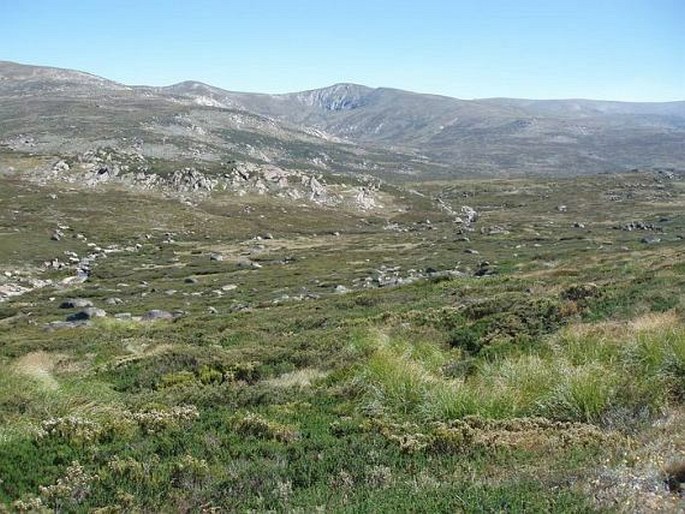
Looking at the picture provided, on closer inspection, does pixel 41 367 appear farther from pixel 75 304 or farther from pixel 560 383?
pixel 75 304

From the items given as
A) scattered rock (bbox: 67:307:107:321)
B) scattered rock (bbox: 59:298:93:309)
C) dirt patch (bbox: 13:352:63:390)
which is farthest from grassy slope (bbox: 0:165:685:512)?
scattered rock (bbox: 59:298:93:309)

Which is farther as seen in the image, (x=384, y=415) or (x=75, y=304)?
(x=75, y=304)

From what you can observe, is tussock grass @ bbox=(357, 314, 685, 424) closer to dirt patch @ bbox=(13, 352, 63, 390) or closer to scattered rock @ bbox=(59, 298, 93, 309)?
dirt patch @ bbox=(13, 352, 63, 390)

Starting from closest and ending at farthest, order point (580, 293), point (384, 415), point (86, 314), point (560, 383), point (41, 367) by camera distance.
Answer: point (560, 383)
point (384, 415)
point (41, 367)
point (580, 293)
point (86, 314)

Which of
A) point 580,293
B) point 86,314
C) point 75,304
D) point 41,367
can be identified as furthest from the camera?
point 75,304

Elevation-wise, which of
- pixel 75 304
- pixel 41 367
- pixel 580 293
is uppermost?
pixel 580 293

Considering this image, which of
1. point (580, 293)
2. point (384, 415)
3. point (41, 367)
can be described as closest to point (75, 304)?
point (41, 367)

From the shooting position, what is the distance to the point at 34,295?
7812 cm

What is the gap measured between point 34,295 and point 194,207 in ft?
297

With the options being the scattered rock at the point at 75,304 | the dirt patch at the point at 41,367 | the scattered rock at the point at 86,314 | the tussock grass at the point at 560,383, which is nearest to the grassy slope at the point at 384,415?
the tussock grass at the point at 560,383

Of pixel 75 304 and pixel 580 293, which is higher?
pixel 580 293

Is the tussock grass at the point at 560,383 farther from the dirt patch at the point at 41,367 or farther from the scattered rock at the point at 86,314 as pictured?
the scattered rock at the point at 86,314

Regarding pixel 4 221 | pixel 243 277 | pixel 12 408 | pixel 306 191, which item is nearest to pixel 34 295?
pixel 243 277

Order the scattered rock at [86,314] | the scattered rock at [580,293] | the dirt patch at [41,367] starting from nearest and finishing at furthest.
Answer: the dirt patch at [41,367] < the scattered rock at [580,293] < the scattered rock at [86,314]
